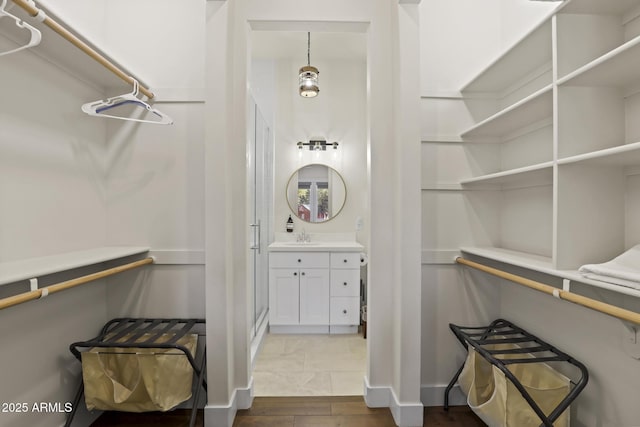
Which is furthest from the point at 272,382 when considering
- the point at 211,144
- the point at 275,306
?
the point at 211,144

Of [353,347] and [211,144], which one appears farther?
[353,347]

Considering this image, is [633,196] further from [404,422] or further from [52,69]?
[52,69]

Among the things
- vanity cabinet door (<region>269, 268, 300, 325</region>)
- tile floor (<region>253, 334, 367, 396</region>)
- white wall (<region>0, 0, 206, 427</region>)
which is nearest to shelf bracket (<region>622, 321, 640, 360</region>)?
tile floor (<region>253, 334, 367, 396</region>)

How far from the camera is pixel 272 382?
2.14 metres

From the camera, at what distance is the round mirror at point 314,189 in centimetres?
349

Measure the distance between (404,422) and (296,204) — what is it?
238cm

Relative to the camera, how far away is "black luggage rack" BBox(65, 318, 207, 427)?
4.67ft

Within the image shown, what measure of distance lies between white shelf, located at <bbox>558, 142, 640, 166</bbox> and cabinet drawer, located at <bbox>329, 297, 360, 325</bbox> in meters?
2.25

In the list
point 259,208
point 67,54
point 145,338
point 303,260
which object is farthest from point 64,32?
point 303,260

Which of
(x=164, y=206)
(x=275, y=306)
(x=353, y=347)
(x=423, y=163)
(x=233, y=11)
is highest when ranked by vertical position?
(x=233, y=11)

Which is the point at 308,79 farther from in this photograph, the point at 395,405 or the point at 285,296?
the point at 395,405

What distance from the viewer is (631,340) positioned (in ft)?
3.59

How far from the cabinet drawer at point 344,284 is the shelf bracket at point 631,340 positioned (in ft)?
6.69

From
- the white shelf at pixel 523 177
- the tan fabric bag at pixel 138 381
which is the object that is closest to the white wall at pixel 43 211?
the tan fabric bag at pixel 138 381
